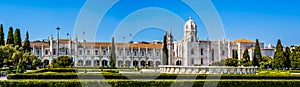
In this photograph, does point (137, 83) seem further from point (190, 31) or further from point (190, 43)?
point (190, 43)

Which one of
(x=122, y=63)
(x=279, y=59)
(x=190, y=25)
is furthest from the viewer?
(x=190, y=25)

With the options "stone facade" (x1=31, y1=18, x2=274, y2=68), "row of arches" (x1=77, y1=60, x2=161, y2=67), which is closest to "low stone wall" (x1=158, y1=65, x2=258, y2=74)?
"stone facade" (x1=31, y1=18, x2=274, y2=68)

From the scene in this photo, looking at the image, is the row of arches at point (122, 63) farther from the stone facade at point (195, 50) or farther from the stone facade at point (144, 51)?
the stone facade at point (195, 50)

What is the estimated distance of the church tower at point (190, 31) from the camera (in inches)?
3253

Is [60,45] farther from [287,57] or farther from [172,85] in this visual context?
[172,85]

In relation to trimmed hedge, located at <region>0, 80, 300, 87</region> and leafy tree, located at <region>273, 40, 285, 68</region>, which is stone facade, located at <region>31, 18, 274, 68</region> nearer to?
leafy tree, located at <region>273, 40, 285, 68</region>

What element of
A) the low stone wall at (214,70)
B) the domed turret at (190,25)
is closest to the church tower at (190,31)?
the domed turret at (190,25)

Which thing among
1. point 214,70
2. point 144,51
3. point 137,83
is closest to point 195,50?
point 144,51

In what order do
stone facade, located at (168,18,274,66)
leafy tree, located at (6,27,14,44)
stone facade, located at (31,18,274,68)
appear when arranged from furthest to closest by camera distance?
stone facade, located at (168,18,274,66) < stone facade, located at (31,18,274,68) < leafy tree, located at (6,27,14,44)

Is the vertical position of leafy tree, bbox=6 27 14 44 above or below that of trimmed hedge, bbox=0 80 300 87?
above

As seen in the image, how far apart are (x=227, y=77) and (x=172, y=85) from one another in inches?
171

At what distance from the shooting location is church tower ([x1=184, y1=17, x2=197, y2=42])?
271ft

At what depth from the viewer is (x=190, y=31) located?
83188 millimetres

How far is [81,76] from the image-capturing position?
62.7 ft
